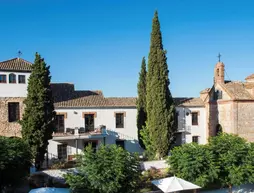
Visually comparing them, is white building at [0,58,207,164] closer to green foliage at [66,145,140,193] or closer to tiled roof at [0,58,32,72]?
tiled roof at [0,58,32,72]

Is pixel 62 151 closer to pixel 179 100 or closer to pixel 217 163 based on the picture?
pixel 217 163

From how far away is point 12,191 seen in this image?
16.2 metres

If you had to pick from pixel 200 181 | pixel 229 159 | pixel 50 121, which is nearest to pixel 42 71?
pixel 50 121

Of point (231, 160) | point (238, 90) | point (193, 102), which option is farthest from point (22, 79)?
point (238, 90)

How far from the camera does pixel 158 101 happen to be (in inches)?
928

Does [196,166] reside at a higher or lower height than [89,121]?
lower

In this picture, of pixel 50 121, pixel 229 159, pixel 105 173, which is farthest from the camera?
pixel 50 121

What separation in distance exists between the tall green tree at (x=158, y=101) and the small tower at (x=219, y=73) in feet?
31.1

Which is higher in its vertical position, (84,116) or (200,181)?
(84,116)

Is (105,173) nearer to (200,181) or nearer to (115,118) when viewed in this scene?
(200,181)

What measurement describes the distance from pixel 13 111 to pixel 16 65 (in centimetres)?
435

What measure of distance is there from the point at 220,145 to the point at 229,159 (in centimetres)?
135

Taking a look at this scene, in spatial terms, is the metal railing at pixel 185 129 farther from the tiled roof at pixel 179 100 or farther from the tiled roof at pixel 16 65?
the tiled roof at pixel 16 65

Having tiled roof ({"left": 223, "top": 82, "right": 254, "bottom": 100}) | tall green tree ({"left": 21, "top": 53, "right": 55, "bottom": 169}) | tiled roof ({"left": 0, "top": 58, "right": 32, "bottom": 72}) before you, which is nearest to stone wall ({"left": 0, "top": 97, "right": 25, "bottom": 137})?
tiled roof ({"left": 0, "top": 58, "right": 32, "bottom": 72})
